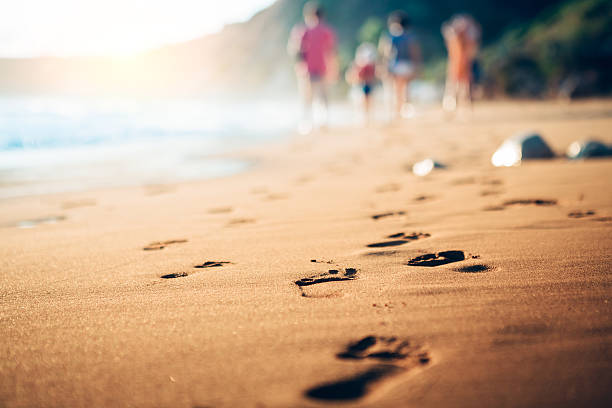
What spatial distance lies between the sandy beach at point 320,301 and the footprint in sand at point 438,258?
0.04ft

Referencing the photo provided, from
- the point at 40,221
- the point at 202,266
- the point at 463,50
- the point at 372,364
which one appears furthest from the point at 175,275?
the point at 463,50

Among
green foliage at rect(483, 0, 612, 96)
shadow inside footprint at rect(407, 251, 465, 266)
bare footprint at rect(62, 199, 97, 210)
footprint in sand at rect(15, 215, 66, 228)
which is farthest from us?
green foliage at rect(483, 0, 612, 96)

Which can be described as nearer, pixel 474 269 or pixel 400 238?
pixel 474 269

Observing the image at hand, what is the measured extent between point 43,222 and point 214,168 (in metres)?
2.25

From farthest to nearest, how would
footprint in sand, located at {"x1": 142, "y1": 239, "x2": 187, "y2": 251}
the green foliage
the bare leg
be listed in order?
the green foliage, the bare leg, footprint in sand, located at {"x1": 142, "y1": 239, "x2": 187, "y2": 251}

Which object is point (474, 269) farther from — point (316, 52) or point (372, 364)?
point (316, 52)

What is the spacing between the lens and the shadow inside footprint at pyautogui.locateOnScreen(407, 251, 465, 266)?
1.74m

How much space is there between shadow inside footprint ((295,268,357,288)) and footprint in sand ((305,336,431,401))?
0.43 meters

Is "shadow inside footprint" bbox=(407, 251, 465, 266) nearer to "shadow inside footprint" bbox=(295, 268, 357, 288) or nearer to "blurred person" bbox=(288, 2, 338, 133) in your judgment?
"shadow inside footprint" bbox=(295, 268, 357, 288)

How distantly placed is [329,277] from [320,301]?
0.74 feet

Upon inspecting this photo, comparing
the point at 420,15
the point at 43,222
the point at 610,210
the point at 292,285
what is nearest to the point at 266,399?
the point at 292,285

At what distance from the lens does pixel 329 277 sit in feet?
5.41

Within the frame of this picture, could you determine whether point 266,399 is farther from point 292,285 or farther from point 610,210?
point 610,210

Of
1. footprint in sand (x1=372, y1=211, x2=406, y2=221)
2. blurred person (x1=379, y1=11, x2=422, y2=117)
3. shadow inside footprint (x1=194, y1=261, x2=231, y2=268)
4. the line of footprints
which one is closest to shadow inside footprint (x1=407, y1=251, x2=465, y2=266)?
the line of footprints
